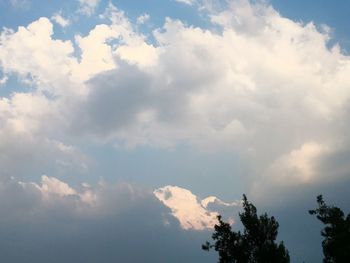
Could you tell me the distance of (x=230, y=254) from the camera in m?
38.7

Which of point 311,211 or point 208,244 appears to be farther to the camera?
point 311,211

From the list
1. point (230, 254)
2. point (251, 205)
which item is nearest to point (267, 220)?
point (251, 205)

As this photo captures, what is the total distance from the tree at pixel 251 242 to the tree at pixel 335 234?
19.5ft

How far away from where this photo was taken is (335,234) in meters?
41.0

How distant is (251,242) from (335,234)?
9364 mm

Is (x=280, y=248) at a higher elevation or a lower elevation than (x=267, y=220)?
lower

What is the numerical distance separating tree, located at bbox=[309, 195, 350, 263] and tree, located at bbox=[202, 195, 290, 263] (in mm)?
5943

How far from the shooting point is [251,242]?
38.2 m

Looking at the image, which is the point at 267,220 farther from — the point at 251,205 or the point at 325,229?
the point at 325,229

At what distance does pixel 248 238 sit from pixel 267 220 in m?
2.46

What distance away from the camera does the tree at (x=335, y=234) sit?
38.9 meters

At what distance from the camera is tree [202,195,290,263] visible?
3666 cm

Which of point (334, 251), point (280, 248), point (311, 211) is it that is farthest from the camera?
point (311, 211)

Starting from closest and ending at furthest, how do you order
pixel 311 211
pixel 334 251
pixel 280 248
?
pixel 280 248, pixel 334 251, pixel 311 211
